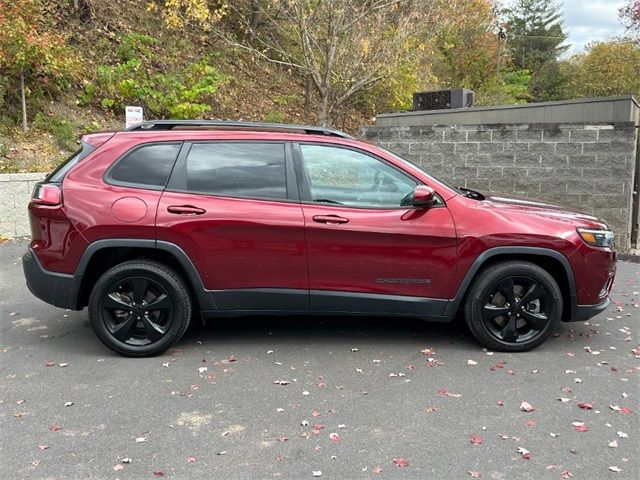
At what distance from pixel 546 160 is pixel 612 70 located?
83.8ft

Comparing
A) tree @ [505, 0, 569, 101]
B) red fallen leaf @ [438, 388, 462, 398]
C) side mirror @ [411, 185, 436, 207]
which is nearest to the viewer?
red fallen leaf @ [438, 388, 462, 398]

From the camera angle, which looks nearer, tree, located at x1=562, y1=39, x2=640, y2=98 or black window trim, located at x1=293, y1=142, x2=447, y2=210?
black window trim, located at x1=293, y1=142, x2=447, y2=210

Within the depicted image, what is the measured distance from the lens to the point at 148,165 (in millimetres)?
4605

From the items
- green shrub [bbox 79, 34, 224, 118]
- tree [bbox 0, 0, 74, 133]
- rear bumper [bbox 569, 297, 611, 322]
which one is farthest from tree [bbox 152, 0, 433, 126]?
rear bumper [bbox 569, 297, 611, 322]

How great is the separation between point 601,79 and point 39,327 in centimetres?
3219

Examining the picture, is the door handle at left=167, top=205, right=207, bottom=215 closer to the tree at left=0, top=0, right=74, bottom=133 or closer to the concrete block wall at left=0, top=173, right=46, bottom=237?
the concrete block wall at left=0, top=173, right=46, bottom=237

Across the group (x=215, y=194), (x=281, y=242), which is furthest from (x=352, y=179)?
(x=215, y=194)

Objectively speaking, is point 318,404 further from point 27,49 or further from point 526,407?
point 27,49

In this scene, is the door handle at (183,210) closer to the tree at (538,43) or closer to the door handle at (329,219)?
the door handle at (329,219)

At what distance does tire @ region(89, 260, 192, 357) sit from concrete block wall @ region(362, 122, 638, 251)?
4516 millimetres

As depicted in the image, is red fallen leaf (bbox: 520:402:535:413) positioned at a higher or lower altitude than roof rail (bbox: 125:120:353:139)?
lower

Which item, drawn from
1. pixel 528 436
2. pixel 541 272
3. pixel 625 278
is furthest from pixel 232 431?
pixel 625 278

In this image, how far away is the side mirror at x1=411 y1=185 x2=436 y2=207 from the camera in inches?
175

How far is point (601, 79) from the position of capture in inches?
1219
